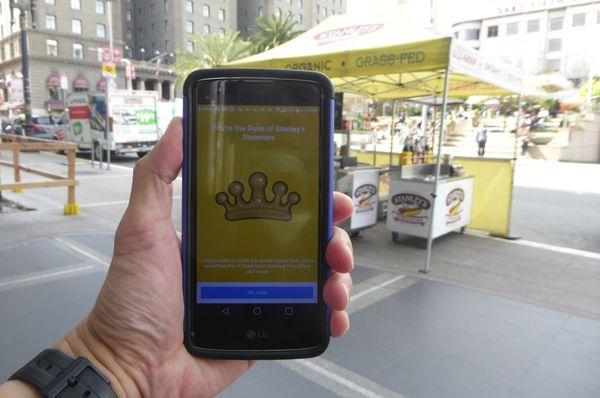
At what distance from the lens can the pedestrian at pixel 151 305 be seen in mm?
1434

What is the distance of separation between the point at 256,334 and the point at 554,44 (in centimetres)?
8132

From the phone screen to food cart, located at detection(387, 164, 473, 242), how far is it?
512 centimetres

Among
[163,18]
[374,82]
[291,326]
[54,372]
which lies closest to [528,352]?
[291,326]

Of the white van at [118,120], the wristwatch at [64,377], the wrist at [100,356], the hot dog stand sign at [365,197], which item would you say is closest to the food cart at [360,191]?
the hot dog stand sign at [365,197]

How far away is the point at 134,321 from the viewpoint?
1.49 m

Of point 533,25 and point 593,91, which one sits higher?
point 533,25

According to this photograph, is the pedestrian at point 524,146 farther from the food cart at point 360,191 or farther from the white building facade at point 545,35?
the white building facade at point 545,35

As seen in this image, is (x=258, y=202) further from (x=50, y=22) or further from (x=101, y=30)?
(x=101, y=30)

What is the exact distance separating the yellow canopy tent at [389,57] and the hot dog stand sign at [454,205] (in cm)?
172

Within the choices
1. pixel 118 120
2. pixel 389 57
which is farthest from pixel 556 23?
pixel 389 57

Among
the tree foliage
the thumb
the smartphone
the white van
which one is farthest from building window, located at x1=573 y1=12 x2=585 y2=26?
the thumb

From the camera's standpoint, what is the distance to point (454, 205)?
7035 millimetres

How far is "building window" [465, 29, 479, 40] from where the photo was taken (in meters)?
77.4

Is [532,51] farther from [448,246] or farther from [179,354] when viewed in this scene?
[179,354]
